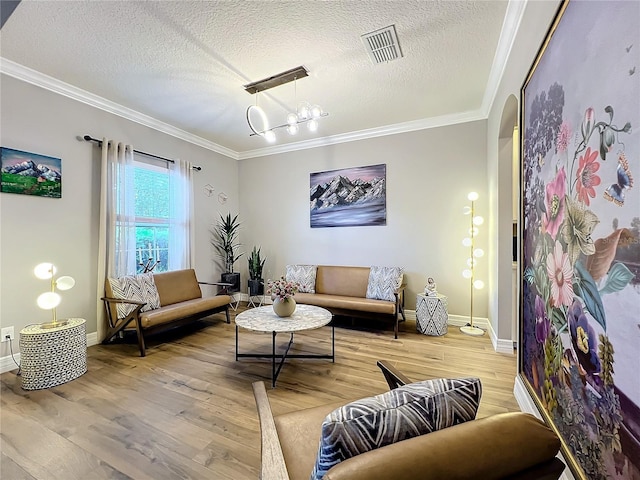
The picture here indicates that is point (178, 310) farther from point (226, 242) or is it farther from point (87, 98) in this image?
point (87, 98)

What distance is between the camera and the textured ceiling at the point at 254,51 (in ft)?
6.58

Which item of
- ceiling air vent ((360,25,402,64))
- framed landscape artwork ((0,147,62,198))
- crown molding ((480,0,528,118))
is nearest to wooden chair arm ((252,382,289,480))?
ceiling air vent ((360,25,402,64))

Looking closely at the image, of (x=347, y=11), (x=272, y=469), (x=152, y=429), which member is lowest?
(x=152, y=429)

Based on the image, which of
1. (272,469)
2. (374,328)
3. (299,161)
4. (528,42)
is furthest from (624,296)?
(299,161)

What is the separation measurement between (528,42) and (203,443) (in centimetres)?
318

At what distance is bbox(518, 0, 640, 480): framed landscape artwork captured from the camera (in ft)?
2.64

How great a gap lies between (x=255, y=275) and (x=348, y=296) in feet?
5.89

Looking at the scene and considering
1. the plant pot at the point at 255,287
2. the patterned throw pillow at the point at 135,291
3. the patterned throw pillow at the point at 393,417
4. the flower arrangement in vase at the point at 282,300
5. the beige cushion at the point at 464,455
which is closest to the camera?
the beige cushion at the point at 464,455

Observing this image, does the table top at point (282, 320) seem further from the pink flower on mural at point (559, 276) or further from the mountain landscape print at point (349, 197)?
the mountain landscape print at point (349, 197)

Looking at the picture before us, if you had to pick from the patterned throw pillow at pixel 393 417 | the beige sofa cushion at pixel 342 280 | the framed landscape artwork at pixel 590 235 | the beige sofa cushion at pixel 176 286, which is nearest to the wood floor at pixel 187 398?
the beige sofa cushion at pixel 176 286

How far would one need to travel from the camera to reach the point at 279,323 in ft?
8.41

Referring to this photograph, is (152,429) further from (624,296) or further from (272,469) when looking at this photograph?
(624,296)

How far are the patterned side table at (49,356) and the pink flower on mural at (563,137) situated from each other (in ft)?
12.2

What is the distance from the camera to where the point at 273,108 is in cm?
351
